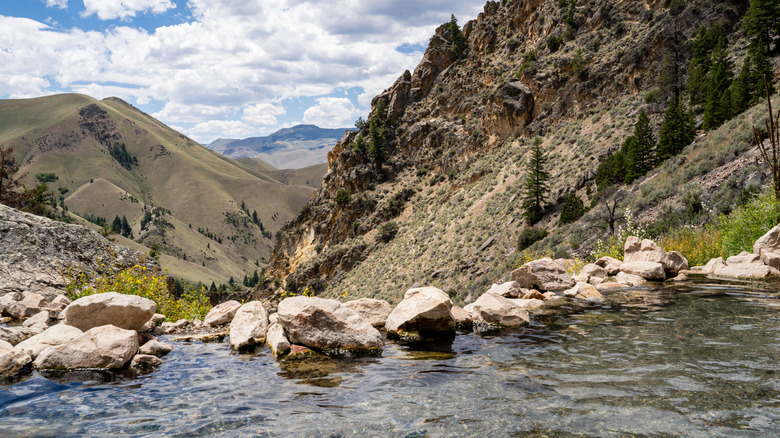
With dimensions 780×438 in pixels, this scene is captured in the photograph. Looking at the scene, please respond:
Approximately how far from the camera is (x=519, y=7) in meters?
82.1

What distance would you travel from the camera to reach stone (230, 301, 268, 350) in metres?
9.66

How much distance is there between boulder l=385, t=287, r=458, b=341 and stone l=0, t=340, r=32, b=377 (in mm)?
7342

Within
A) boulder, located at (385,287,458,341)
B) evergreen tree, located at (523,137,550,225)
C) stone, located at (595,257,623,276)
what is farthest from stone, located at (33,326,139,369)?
evergreen tree, located at (523,137,550,225)

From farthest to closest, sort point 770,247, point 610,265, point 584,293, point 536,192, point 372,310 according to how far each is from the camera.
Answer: point 536,192
point 610,265
point 584,293
point 770,247
point 372,310

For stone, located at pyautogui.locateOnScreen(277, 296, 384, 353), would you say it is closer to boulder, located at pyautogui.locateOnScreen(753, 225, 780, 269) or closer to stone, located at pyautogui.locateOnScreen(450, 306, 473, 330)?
stone, located at pyautogui.locateOnScreen(450, 306, 473, 330)

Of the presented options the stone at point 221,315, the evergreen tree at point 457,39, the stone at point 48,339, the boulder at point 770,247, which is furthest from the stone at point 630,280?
the evergreen tree at point 457,39

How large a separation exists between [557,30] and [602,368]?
79662 mm

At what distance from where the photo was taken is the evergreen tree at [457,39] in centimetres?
8894

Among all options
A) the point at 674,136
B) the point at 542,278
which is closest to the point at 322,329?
the point at 542,278

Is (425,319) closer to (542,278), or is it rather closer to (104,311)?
(104,311)

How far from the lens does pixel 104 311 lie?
929cm

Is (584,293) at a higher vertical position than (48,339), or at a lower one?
lower

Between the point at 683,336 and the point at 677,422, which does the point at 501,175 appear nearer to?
the point at 683,336

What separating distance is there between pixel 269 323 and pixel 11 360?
515cm
